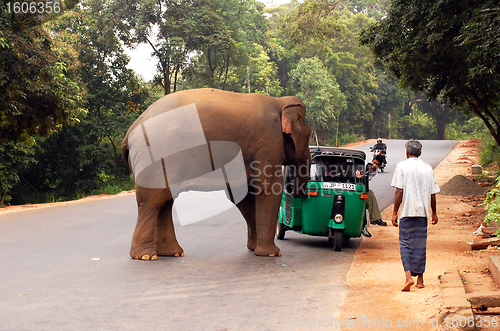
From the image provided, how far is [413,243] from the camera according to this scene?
6258 millimetres

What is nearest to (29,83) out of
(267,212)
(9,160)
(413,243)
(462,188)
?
(9,160)

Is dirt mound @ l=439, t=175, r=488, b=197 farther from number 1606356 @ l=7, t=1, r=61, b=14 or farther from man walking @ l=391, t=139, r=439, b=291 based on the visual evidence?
number 1606356 @ l=7, t=1, r=61, b=14

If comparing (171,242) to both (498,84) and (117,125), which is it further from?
(117,125)

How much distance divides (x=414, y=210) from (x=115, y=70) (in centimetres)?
2493

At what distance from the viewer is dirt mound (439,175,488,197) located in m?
17.2

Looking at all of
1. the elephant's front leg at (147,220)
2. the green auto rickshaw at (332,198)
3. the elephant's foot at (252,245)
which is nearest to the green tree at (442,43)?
the green auto rickshaw at (332,198)

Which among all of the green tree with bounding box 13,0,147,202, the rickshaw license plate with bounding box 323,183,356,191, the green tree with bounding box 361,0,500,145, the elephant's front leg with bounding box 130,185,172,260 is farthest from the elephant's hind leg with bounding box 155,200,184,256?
the green tree with bounding box 13,0,147,202

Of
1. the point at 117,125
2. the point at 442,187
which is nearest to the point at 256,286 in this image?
the point at 442,187

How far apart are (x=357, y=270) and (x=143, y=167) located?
3.42 metres

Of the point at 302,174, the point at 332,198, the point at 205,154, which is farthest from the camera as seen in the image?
the point at 302,174

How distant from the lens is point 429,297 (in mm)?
5816

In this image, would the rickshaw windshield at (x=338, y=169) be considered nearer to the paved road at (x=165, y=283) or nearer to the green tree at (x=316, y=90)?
the paved road at (x=165, y=283)

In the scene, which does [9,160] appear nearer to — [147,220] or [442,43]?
[147,220]

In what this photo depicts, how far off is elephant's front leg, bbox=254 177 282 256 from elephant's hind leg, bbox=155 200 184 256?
1.30 meters
